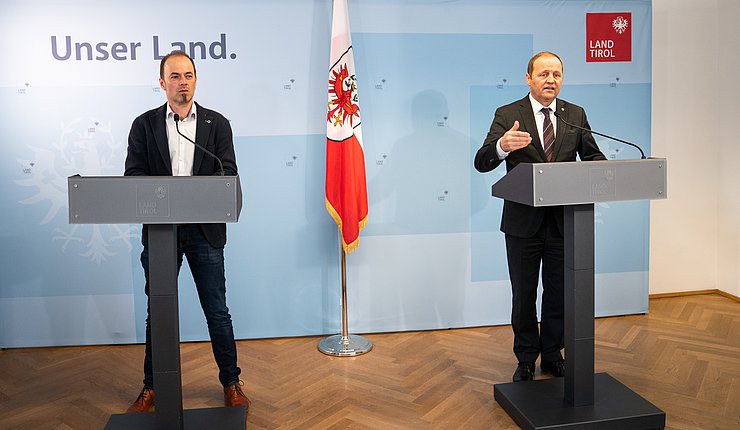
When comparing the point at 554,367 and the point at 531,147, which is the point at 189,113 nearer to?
the point at 531,147

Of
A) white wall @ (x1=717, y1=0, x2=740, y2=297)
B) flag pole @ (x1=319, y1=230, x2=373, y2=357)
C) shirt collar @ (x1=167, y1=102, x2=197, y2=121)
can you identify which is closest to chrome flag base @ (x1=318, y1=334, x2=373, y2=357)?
flag pole @ (x1=319, y1=230, x2=373, y2=357)

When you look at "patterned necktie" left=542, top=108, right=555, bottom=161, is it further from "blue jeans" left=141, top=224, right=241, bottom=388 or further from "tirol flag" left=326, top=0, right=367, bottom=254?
"blue jeans" left=141, top=224, right=241, bottom=388

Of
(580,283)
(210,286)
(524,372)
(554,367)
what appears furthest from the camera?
(554,367)

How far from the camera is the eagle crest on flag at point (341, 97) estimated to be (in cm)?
458

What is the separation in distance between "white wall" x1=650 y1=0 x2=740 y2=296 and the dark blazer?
12.2 feet

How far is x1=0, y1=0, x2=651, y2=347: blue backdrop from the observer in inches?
183

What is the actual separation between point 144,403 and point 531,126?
8.09ft

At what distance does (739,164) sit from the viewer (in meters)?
5.55

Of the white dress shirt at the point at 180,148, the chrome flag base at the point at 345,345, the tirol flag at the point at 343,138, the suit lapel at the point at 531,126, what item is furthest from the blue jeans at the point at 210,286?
the suit lapel at the point at 531,126

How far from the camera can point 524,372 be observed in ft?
12.7

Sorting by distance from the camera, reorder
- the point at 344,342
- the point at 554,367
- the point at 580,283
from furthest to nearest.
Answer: the point at 344,342, the point at 554,367, the point at 580,283

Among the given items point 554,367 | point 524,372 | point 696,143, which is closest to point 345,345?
point 524,372

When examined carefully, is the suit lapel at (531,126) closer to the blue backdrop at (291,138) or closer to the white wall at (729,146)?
the blue backdrop at (291,138)

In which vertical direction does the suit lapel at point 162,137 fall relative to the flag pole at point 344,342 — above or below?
above
